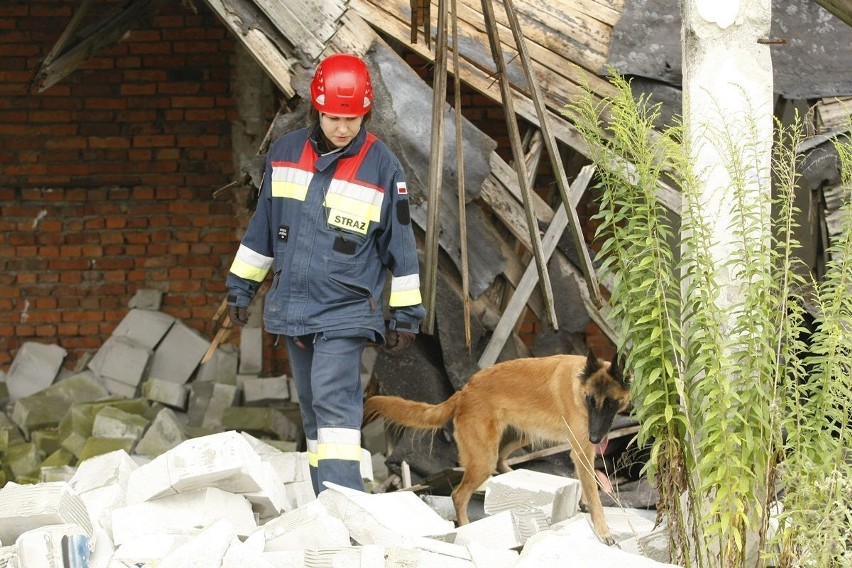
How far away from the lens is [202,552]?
4.02 meters

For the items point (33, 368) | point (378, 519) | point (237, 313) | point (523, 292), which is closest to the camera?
point (378, 519)

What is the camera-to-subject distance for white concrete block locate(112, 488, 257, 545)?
15.3ft

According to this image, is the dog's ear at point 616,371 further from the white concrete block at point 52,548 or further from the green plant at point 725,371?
the white concrete block at point 52,548

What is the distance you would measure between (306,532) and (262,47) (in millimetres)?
3300

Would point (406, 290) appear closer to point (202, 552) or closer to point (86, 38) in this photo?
point (202, 552)

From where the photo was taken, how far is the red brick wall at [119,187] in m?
9.14

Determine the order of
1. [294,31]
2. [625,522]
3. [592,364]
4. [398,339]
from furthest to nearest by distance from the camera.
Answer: [294,31] < [625,522] < [592,364] < [398,339]

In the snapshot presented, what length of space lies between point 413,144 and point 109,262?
377cm

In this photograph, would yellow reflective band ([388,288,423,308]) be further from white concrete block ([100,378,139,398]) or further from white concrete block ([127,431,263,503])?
white concrete block ([100,378,139,398])

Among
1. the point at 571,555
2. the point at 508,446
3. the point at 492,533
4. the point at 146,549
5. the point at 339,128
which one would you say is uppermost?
the point at 339,128

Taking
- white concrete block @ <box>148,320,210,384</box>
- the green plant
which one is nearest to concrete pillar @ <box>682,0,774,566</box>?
the green plant

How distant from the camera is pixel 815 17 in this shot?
22.4ft

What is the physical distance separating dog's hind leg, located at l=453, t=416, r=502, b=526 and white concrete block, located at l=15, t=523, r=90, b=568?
251 cm

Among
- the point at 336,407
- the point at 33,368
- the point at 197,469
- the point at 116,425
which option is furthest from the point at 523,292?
the point at 33,368
